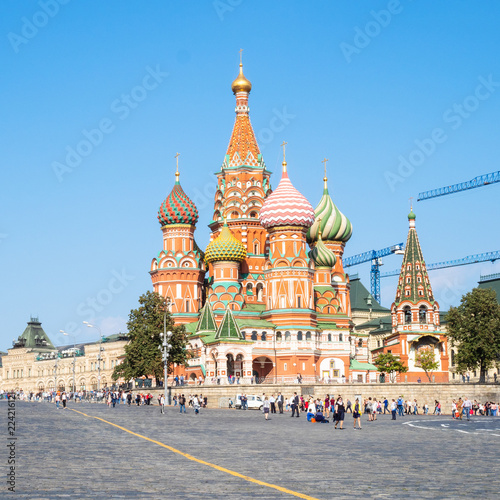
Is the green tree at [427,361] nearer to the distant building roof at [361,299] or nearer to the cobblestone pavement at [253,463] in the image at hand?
the distant building roof at [361,299]

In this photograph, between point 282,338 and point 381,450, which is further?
point 282,338

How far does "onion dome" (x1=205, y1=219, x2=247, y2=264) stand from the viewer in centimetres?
8146

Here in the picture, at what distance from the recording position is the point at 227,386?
2398 inches

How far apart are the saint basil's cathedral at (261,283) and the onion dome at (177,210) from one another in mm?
115

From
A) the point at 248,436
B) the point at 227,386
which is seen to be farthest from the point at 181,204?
the point at 248,436

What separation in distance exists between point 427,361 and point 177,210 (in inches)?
1122

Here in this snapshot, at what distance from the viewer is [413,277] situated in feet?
290

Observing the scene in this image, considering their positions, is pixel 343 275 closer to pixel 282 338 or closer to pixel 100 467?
pixel 282 338

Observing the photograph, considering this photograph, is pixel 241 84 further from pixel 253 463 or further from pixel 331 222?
pixel 253 463

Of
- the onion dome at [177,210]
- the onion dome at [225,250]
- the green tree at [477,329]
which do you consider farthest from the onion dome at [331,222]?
the green tree at [477,329]

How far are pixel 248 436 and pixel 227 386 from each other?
33.3 meters

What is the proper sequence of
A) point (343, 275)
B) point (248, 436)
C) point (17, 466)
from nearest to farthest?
point (17, 466) < point (248, 436) < point (343, 275)

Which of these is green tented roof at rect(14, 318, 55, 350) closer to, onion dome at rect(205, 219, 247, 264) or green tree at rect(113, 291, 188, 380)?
onion dome at rect(205, 219, 247, 264)

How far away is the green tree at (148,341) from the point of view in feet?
213
